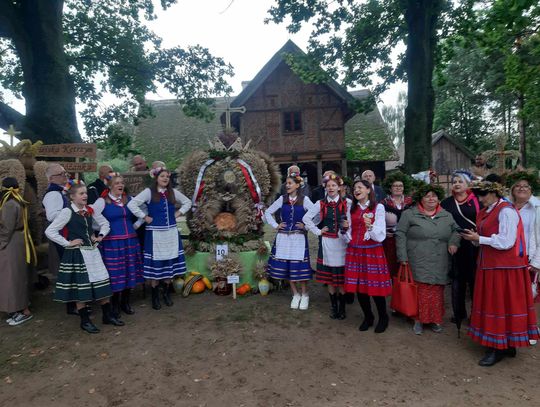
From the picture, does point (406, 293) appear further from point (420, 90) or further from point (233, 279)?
point (420, 90)

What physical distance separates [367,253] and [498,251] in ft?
4.44

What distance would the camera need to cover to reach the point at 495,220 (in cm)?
369

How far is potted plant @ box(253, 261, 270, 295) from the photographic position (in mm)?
6078

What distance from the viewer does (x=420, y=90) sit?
30.8ft

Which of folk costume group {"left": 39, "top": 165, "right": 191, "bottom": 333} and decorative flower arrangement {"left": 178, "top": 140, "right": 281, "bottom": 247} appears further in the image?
decorative flower arrangement {"left": 178, "top": 140, "right": 281, "bottom": 247}

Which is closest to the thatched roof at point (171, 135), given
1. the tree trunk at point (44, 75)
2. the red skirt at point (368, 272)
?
the tree trunk at point (44, 75)

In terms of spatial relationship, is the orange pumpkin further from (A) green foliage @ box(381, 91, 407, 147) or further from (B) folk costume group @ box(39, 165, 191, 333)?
(A) green foliage @ box(381, 91, 407, 147)

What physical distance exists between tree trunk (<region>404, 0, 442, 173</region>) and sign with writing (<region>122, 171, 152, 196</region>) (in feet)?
21.0

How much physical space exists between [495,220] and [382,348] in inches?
72.8

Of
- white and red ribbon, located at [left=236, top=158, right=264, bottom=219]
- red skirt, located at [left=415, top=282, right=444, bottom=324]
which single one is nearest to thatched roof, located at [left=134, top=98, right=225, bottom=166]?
white and red ribbon, located at [left=236, top=158, right=264, bottom=219]

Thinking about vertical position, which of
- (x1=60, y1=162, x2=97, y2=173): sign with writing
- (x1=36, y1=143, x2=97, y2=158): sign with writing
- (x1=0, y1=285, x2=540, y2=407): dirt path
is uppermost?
(x1=36, y1=143, x2=97, y2=158): sign with writing

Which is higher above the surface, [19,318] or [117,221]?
[117,221]

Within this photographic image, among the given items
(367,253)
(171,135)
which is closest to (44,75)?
(367,253)

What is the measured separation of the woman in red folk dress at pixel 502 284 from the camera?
141 inches
